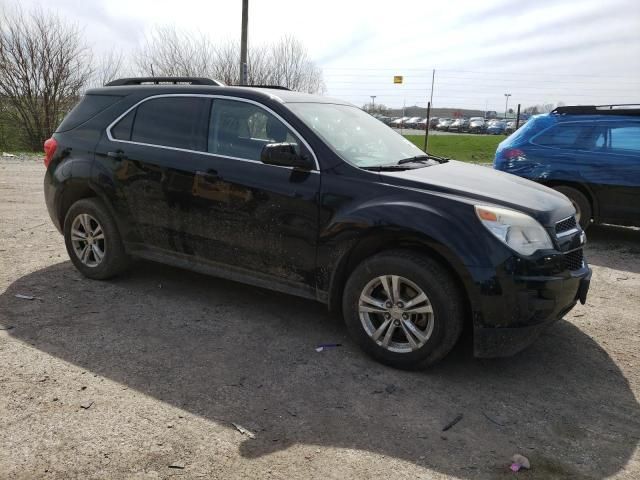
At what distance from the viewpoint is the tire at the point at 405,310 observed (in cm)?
334

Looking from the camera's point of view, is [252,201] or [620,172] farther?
[620,172]

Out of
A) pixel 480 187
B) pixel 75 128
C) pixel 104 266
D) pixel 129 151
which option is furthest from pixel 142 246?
pixel 480 187

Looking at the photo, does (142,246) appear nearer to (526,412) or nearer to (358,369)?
(358,369)

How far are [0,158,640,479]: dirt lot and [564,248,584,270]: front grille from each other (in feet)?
2.34

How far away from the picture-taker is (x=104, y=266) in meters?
4.94

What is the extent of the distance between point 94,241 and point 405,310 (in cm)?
303

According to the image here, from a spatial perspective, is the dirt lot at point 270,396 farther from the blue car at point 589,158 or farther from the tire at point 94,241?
the blue car at point 589,158

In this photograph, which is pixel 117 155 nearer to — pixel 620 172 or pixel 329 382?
pixel 329 382

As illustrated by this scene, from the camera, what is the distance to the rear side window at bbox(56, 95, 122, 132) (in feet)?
16.3

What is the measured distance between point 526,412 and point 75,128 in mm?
4462

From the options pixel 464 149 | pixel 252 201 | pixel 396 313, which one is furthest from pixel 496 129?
pixel 396 313

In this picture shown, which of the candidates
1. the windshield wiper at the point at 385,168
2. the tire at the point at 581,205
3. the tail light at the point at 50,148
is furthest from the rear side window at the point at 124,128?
the tire at the point at 581,205

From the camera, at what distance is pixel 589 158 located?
719 centimetres

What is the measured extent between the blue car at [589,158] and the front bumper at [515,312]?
4.39 meters
